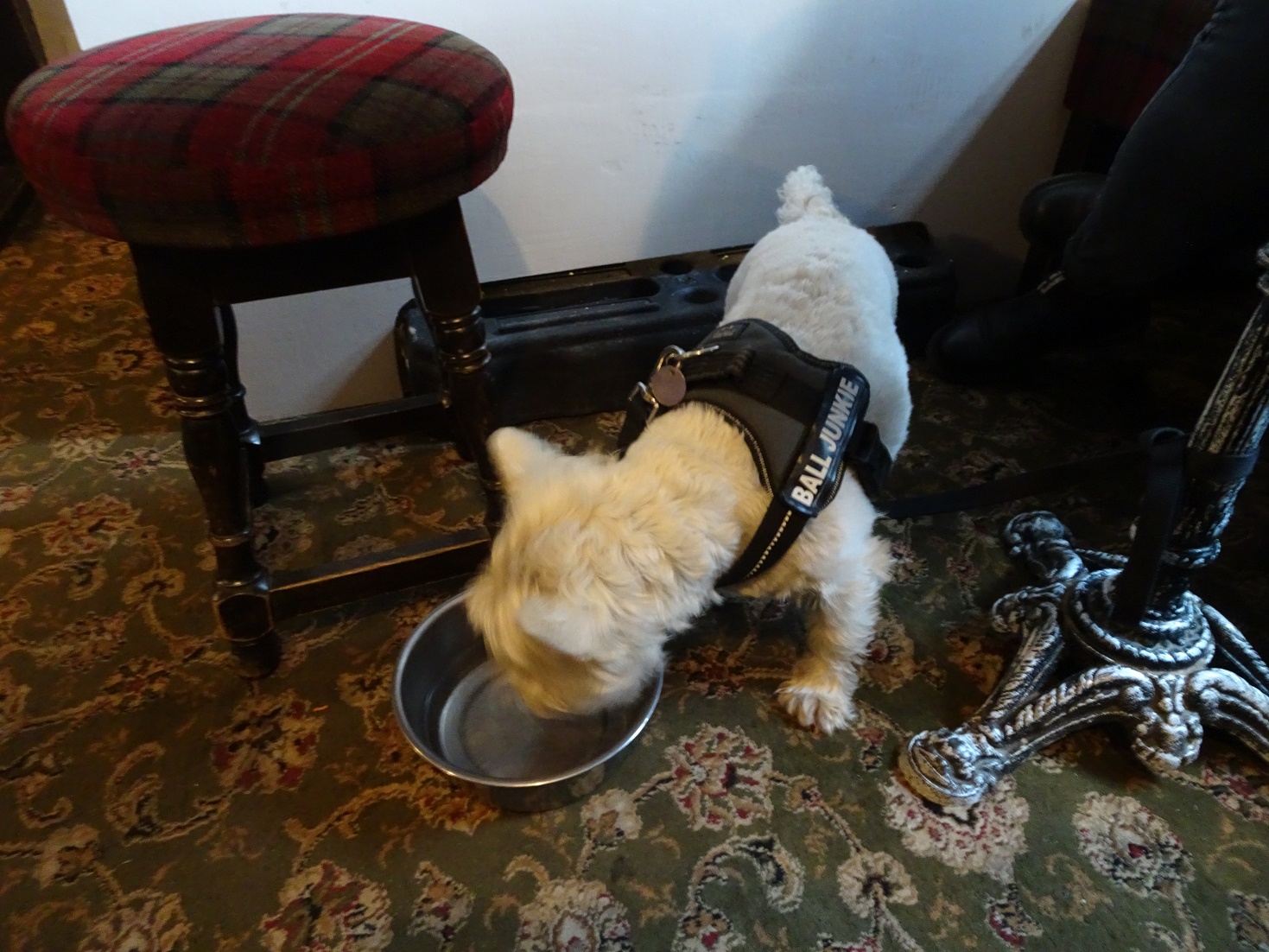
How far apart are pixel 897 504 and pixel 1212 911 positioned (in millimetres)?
717

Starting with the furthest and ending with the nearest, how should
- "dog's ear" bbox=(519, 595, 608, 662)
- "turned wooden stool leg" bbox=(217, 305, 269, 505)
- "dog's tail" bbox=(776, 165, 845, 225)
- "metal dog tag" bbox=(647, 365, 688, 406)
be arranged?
"dog's tail" bbox=(776, 165, 845, 225)
"turned wooden stool leg" bbox=(217, 305, 269, 505)
"metal dog tag" bbox=(647, 365, 688, 406)
"dog's ear" bbox=(519, 595, 608, 662)

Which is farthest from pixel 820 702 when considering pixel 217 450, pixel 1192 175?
pixel 217 450

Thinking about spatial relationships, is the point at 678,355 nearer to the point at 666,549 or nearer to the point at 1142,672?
the point at 666,549

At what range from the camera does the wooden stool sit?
2.38ft

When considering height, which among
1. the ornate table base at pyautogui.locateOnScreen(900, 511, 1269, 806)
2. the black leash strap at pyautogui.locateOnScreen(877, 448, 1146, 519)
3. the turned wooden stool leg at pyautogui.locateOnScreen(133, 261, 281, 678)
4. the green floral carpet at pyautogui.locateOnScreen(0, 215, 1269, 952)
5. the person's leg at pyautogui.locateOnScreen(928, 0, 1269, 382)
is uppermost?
the person's leg at pyautogui.locateOnScreen(928, 0, 1269, 382)

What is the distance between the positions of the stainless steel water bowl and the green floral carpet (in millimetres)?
48

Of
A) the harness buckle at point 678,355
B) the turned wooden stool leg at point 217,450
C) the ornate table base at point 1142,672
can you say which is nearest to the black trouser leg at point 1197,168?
the ornate table base at point 1142,672

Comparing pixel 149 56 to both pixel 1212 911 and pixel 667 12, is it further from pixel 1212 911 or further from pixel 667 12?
pixel 1212 911

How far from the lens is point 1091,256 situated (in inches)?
35.1

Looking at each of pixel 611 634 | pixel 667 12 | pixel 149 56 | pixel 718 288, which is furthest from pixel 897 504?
pixel 149 56

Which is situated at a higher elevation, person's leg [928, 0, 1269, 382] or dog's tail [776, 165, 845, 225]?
person's leg [928, 0, 1269, 382]

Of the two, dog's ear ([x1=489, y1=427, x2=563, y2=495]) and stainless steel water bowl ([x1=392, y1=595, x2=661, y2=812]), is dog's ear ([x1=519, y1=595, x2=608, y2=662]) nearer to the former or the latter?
dog's ear ([x1=489, y1=427, x2=563, y2=495])

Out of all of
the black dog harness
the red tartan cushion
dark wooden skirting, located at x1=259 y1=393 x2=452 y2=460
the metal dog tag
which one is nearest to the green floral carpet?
dark wooden skirting, located at x1=259 y1=393 x2=452 y2=460

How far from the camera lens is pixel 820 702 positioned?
1099 mm
